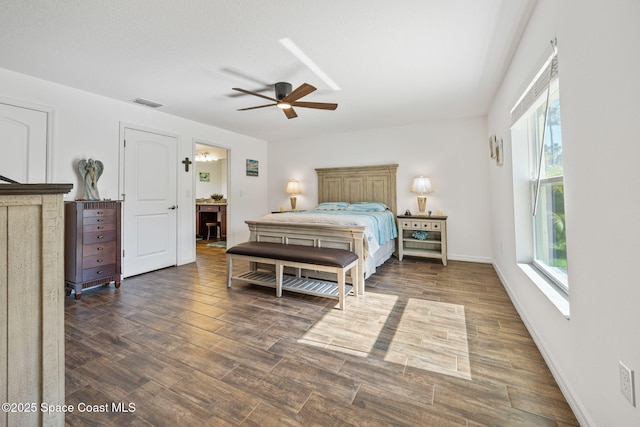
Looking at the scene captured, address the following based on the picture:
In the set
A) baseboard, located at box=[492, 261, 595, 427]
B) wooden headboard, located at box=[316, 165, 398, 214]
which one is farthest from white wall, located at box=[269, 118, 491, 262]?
baseboard, located at box=[492, 261, 595, 427]

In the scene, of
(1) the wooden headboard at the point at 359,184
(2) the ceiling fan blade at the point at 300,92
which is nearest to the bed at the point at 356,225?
(1) the wooden headboard at the point at 359,184

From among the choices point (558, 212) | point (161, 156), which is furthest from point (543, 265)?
point (161, 156)

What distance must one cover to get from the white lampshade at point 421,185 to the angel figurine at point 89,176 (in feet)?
14.3

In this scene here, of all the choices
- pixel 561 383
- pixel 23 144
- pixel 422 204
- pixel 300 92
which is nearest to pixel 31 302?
pixel 561 383

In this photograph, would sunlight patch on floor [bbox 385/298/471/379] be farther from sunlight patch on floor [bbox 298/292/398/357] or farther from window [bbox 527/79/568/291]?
window [bbox 527/79/568/291]

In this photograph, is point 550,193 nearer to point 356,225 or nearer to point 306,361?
point 356,225

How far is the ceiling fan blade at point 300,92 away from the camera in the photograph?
2561 mm

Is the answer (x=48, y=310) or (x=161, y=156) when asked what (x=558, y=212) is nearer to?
(x=48, y=310)

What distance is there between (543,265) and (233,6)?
293cm

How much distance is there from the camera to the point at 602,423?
106cm

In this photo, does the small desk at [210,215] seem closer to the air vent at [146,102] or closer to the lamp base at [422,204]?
the air vent at [146,102]

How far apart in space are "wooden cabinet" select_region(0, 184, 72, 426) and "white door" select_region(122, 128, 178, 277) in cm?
304

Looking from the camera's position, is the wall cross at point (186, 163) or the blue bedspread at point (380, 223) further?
the wall cross at point (186, 163)

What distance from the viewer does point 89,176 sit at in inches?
123
